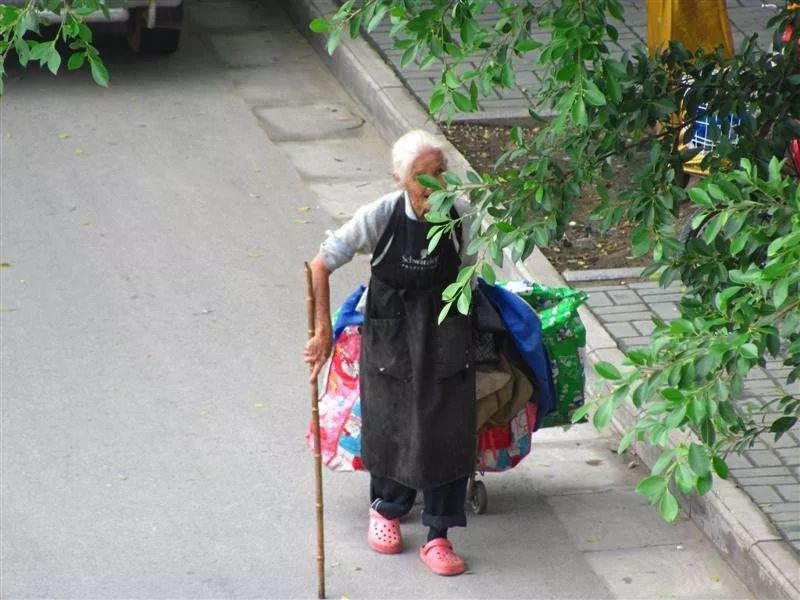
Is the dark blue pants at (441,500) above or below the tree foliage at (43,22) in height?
below

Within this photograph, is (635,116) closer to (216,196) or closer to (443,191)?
(443,191)

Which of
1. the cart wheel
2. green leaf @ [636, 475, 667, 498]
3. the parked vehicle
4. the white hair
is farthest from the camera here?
the parked vehicle

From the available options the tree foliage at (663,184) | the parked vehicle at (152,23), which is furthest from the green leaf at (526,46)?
the parked vehicle at (152,23)

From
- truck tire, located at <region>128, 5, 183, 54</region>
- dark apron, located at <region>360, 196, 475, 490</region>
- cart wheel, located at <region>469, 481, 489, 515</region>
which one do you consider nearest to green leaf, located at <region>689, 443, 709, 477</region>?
dark apron, located at <region>360, 196, 475, 490</region>

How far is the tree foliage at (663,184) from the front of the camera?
306 cm

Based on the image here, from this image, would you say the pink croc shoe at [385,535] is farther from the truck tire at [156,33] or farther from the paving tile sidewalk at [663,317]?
the truck tire at [156,33]

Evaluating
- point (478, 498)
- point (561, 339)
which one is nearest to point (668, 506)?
point (561, 339)

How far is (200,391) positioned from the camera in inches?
278

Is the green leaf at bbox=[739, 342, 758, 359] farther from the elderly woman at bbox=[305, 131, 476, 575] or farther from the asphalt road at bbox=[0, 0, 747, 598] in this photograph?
the asphalt road at bbox=[0, 0, 747, 598]

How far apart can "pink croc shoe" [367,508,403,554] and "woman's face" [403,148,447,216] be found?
132cm

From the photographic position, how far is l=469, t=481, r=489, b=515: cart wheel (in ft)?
19.8

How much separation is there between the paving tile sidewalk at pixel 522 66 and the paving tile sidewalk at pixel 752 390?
249cm

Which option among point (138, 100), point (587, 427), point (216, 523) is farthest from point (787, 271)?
point (138, 100)

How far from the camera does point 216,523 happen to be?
5926mm
